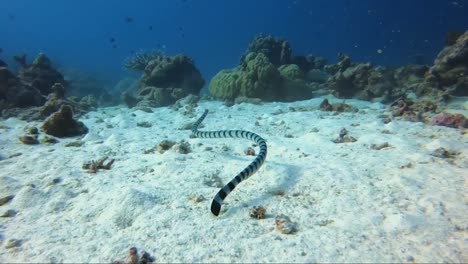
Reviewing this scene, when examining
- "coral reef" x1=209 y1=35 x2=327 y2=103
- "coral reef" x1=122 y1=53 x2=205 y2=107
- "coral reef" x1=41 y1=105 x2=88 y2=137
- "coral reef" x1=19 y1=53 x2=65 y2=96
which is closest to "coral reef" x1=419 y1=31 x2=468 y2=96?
"coral reef" x1=209 y1=35 x2=327 y2=103

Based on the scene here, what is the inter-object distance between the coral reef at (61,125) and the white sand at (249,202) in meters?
0.92

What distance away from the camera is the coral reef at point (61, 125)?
6.26m

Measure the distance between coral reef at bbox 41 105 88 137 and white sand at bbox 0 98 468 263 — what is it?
919 mm

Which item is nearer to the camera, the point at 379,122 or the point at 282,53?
the point at 379,122

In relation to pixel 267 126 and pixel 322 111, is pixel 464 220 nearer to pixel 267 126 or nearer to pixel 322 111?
pixel 267 126

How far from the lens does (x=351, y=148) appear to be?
4605 mm

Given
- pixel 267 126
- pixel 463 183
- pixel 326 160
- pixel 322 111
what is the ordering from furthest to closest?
pixel 322 111 < pixel 267 126 < pixel 326 160 < pixel 463 183

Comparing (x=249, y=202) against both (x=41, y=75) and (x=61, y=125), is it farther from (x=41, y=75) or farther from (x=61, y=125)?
(x=41, y=75)

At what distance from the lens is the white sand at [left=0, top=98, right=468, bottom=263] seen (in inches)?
90.6

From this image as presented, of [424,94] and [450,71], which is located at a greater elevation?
[450,71]

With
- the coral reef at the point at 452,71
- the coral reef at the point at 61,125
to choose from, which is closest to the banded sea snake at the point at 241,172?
the coral reef at the point at 61,125

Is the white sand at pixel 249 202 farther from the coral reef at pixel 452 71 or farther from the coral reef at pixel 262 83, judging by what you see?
the coral reef at pixel 262 83

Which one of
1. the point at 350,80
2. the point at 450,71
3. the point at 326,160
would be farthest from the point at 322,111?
the point at 326,160

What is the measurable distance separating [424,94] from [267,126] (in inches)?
189
